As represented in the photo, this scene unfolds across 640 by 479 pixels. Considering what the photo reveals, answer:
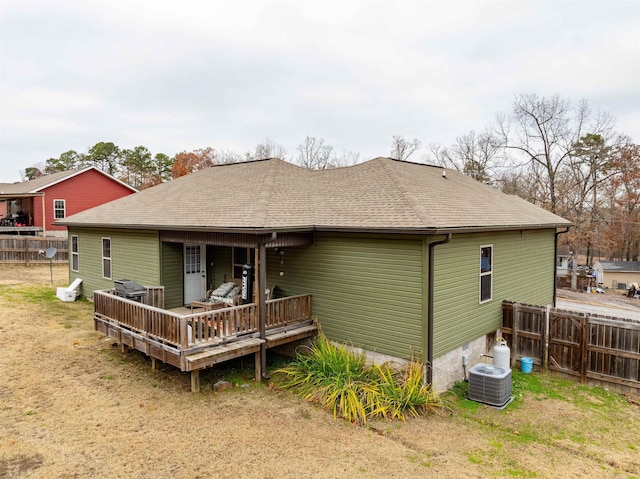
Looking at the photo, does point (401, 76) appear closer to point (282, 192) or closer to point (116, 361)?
point (282, 192)

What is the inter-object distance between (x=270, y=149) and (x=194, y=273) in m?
39.6

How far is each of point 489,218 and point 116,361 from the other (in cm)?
920

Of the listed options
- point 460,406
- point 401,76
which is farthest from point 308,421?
point 401,76

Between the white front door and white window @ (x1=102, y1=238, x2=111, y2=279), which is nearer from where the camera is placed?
the white front door

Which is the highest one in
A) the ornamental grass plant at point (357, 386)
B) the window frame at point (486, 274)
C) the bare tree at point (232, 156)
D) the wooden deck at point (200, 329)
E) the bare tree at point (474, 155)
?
the bare tree at point (232, 156)

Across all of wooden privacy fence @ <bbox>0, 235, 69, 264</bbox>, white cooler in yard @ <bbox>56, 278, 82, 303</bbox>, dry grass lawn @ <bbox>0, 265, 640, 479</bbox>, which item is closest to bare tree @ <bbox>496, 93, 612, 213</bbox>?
dry grass lawn @ <bbox>0, 265, 640, 479</bbox>

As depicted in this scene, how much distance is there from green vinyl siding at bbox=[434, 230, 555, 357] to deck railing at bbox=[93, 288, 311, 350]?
2979 millimetres

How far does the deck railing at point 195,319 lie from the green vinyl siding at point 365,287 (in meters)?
0.60

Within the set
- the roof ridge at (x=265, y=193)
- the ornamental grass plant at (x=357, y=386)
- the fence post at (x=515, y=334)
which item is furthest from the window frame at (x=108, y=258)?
the fence post at (x=515, y=334)

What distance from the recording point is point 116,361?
9.02 meters

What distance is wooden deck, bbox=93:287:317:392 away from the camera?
23.6ft

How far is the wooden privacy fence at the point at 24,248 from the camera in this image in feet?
70.5

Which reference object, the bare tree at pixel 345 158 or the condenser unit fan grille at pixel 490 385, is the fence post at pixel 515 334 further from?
the bare tree at pixel 345 158

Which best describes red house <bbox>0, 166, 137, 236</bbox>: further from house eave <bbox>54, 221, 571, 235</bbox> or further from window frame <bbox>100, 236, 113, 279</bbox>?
house eave <bbox>54, 221, 571, 235</bbox>
